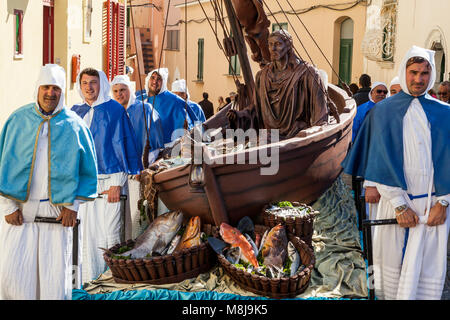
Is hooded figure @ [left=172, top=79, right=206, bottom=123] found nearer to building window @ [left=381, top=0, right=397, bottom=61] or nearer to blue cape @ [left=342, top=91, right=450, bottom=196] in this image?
blue cape @ [left=342, top=91, right=450, bottom=196]

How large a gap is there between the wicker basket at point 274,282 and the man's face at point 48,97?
176 cm

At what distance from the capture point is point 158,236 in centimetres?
530

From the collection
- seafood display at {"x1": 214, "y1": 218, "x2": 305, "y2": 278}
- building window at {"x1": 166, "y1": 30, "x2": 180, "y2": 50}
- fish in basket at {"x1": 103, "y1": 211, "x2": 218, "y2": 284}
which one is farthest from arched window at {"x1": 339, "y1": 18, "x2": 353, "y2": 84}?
seafood display at {"x1": 214, "y1": 218, "x2": 305, "y2": 278}

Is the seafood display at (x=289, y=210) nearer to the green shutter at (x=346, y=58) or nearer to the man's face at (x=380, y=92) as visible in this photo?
the man's face at (x=380, y=92)

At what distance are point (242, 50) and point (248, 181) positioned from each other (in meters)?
3.17

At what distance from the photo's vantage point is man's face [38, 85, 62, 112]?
14.3 ft

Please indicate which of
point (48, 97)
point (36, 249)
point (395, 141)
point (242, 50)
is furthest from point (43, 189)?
point (242, 50)

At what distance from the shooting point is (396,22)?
16.1 m

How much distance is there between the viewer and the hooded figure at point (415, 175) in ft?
14.0

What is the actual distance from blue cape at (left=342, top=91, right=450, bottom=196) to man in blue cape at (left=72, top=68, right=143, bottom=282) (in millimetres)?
2259

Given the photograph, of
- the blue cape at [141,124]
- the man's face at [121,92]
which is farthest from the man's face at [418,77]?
the man's face at [121,92]

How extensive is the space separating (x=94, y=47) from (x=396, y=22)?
7437mm

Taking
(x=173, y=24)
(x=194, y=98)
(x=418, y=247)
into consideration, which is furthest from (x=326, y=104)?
(x=173, y=24)

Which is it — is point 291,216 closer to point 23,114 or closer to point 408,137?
point 408,137
